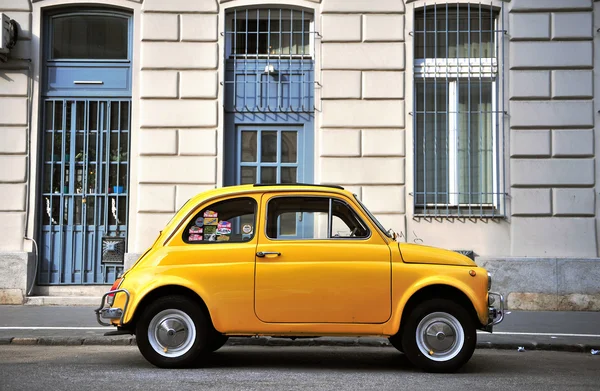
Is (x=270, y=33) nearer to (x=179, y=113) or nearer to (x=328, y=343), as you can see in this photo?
(x=179, y=113)

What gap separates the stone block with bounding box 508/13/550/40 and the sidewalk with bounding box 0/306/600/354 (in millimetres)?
4681

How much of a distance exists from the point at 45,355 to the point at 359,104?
22.8 ft

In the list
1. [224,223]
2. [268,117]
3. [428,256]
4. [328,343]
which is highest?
[268,117]

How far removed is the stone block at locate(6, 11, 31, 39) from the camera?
45.0 feet

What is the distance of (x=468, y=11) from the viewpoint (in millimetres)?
14031

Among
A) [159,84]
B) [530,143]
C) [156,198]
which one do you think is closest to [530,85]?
[530,143]

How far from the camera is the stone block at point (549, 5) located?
13.6 metres

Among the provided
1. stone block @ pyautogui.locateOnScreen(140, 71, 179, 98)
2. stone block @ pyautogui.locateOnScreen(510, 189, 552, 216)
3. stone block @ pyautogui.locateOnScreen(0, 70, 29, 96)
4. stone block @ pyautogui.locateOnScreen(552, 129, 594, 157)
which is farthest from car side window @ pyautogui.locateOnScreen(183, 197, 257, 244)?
stone block @ pyautogui.locateOnScreen(552, 129, 594, 157)

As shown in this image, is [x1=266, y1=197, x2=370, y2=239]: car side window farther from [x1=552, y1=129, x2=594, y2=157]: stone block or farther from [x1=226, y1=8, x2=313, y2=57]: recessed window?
[x1=552, y1=129, x2=594, y2=157]: stone block

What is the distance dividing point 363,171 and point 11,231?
6.00m

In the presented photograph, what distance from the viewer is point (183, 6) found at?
541 inches

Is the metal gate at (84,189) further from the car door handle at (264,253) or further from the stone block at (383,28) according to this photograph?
the car door handle at (264,253)

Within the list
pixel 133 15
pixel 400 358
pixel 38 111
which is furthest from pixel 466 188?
pixel 38 111

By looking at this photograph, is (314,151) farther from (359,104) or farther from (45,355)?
(45,355)
